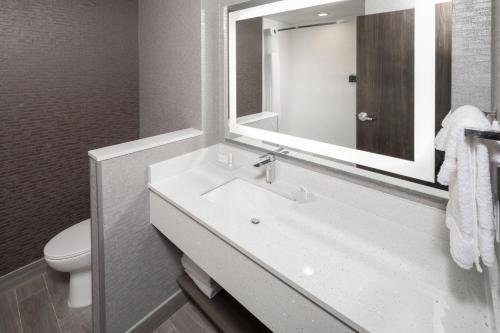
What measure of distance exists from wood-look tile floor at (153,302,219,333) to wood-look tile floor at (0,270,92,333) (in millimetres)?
449

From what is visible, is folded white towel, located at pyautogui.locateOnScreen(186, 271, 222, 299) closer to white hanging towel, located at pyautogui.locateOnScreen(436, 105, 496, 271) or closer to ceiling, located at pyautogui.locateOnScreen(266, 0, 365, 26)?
white hanging towel, located at pyautogui.locateOnScreen(436, 105, 496, 271)

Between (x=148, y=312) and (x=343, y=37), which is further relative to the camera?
(x=148, y=312)

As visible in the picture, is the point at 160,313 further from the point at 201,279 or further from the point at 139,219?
the point at 139,219

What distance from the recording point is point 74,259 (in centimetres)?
165

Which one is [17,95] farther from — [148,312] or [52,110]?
[148,312]

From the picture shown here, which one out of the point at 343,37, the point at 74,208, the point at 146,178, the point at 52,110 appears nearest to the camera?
the point at 343,37

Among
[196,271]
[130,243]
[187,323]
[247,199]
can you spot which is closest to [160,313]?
[187,323]

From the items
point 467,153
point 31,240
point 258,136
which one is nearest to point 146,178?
point 258,136

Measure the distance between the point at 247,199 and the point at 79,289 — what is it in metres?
1.27

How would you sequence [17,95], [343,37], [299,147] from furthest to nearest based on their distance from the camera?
1. [17,95]
2. [299,147]
3. [343,37]

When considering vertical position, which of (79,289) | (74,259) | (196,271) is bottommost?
(79,289)

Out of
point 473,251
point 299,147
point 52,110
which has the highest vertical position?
point 52,110

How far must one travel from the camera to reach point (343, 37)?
3.97 feet

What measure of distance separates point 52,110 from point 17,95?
21 centimetres
